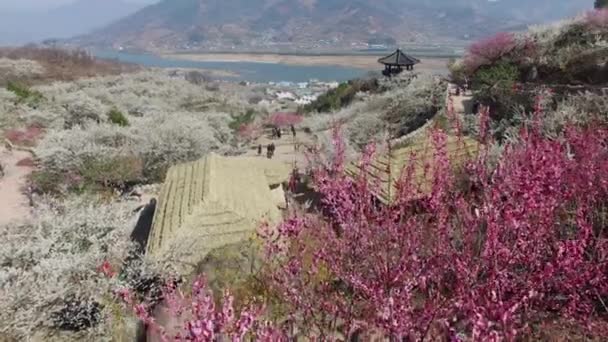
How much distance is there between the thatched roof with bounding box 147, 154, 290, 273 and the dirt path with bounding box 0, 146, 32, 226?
17.5 feet

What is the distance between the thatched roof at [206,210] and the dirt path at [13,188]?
5.34 metres

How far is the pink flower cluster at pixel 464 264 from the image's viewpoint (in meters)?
3.43

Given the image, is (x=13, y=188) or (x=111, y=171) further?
(x=13, y=188)

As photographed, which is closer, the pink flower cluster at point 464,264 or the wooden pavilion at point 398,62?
the pink flower cluster at point 464,264

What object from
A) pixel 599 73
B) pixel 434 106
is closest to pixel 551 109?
pixel 599 73

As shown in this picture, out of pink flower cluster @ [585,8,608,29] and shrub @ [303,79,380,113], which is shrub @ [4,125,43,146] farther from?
pink flower cluster @ [585,8,608,29]

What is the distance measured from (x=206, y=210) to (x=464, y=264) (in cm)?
724

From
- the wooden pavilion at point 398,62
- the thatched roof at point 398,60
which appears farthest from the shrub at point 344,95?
the thatched roof at point 398,60

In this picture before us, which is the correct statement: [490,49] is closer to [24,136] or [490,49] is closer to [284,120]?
[284,120]

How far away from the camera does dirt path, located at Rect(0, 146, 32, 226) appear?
52.8 feet

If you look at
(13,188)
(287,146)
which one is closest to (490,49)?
(287,146)

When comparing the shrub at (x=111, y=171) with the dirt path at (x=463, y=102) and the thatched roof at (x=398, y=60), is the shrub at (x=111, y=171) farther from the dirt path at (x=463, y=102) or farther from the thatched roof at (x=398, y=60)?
the thatched roof at (x=398, y=60)

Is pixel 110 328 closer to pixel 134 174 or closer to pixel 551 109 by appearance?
pixel 134 174

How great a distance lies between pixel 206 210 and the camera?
10.1 metres
